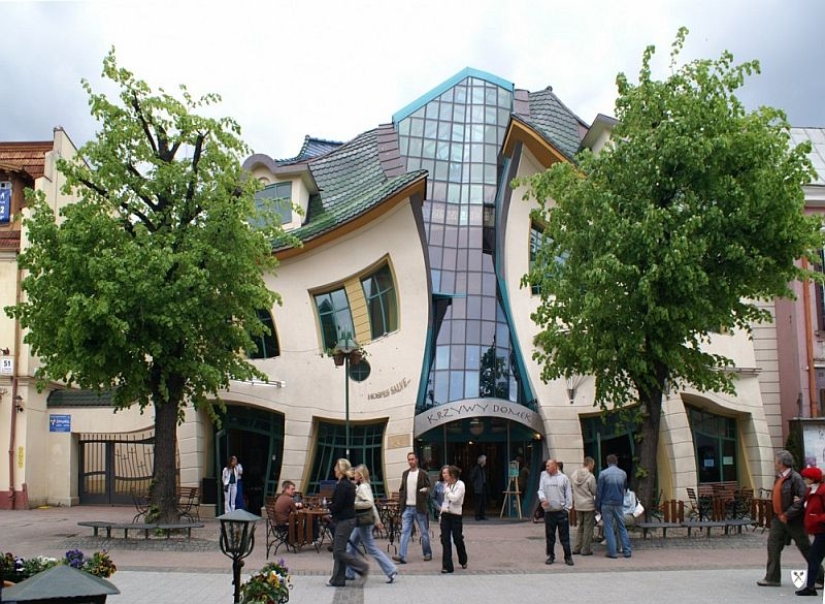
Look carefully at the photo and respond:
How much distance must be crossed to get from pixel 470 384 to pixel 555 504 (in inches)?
383

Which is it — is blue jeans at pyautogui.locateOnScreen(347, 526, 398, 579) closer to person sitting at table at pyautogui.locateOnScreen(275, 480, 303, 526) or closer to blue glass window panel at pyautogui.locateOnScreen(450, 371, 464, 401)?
person sitting at table at pyautogui.locateOnScreen(275, 480, 303, 526)

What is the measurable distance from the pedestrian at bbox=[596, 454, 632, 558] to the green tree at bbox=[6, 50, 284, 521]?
7186 millimetres

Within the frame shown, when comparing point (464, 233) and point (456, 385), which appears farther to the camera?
point (464, 233)

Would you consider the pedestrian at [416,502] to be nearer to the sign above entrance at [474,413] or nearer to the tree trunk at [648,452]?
the tree trunk at [648,452]

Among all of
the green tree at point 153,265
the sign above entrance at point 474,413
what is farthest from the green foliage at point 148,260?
the sign above entrance at point 474,413

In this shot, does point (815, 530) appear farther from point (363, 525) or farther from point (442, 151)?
point (442, 151)

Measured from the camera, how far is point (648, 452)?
17.0 m

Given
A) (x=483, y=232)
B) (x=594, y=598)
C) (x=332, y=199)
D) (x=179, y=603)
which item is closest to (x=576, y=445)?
(x=483, y=232)

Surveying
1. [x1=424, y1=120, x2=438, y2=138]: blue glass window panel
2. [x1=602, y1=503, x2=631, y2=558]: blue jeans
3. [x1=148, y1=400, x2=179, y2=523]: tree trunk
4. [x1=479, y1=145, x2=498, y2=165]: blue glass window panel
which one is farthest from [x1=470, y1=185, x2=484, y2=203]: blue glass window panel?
[x1=602, y1=503, x2=631, y2=558]: blue jeans

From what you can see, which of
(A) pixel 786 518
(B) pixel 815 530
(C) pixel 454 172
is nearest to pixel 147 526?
(A) pixel 786 518

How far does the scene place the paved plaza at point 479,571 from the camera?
34.7 feet

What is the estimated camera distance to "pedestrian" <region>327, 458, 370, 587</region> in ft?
37.1

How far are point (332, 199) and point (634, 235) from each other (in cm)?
1299

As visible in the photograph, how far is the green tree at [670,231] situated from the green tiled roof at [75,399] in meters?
14.2
